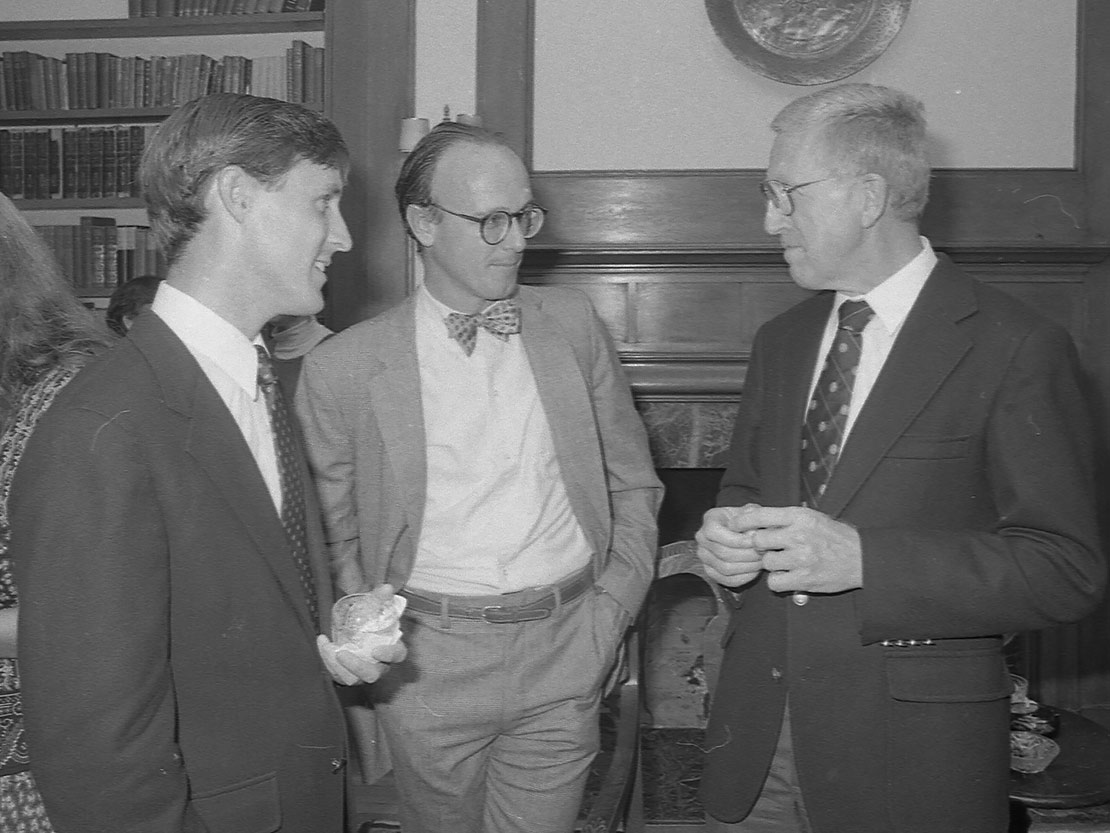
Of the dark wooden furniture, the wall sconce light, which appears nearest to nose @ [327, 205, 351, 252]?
the dark wooden furniture

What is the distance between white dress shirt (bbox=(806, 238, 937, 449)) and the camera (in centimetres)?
168

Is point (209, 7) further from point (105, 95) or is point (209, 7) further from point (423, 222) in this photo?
point (423, 222)

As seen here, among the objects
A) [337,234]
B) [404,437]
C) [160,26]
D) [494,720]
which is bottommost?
[494,720]

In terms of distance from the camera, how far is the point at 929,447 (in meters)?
1.58

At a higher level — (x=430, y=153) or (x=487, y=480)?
(x=430, y=153)

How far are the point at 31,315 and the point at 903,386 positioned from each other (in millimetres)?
1230

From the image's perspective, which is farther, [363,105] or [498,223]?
[363,105]

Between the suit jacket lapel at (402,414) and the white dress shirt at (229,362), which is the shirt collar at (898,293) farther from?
the white dress shirt at (229,362)

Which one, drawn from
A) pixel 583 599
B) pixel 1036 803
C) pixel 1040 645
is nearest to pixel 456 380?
pixel 583 599

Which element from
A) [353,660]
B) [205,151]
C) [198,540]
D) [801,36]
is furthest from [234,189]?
[801,36]

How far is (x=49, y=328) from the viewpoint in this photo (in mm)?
1536

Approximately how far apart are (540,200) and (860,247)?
227 centimetres

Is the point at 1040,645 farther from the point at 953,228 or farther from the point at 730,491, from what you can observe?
the point at 730,491

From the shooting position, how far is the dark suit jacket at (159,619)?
1.12 m
